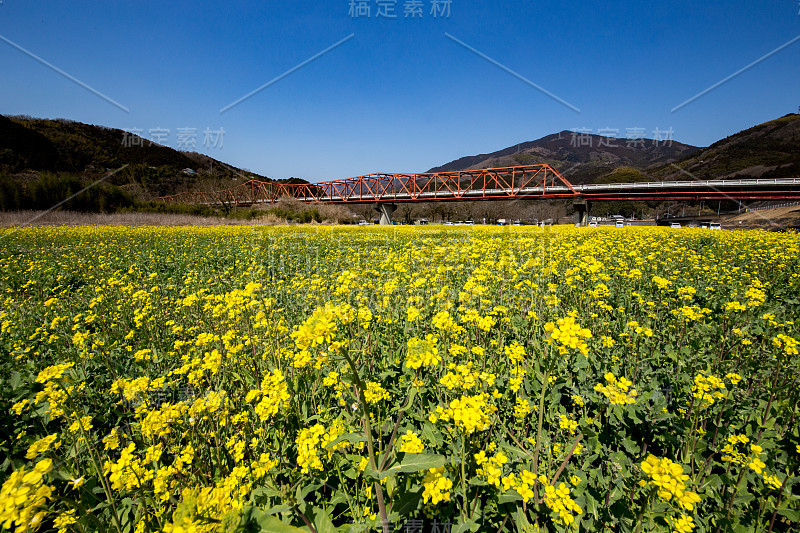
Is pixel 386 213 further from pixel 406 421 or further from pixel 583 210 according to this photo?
pixel 406 421

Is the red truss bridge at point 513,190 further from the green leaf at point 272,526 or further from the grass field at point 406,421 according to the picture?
the green leaf at point 272,526

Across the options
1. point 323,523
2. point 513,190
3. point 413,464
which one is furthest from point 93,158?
point 413,464

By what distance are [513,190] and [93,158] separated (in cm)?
11025

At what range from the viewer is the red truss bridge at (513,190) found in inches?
1442

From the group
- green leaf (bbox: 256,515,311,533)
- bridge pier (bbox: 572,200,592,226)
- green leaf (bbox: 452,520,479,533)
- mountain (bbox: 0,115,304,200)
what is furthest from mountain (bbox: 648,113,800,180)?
mountain (bbox: 0,115,304,200)

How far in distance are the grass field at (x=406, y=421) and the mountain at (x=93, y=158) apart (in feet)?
216

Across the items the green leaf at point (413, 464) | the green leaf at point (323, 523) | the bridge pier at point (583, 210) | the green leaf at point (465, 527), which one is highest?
the bridge pier at point (583, 210)

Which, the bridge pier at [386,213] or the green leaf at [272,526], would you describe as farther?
the bridge pier at [386,213]

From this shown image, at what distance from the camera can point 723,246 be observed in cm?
1134

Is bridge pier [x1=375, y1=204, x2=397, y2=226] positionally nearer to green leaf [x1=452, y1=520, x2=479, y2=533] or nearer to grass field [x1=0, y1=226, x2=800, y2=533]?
grass field [x1=0, y1=226, x2=800, y2=533]

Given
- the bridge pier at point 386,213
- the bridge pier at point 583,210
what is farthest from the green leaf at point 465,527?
the bridge pier at point 386,213

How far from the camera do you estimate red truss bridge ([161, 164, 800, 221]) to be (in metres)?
36.6

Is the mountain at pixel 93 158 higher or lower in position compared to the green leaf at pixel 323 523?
higher

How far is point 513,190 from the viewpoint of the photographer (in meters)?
53.1
